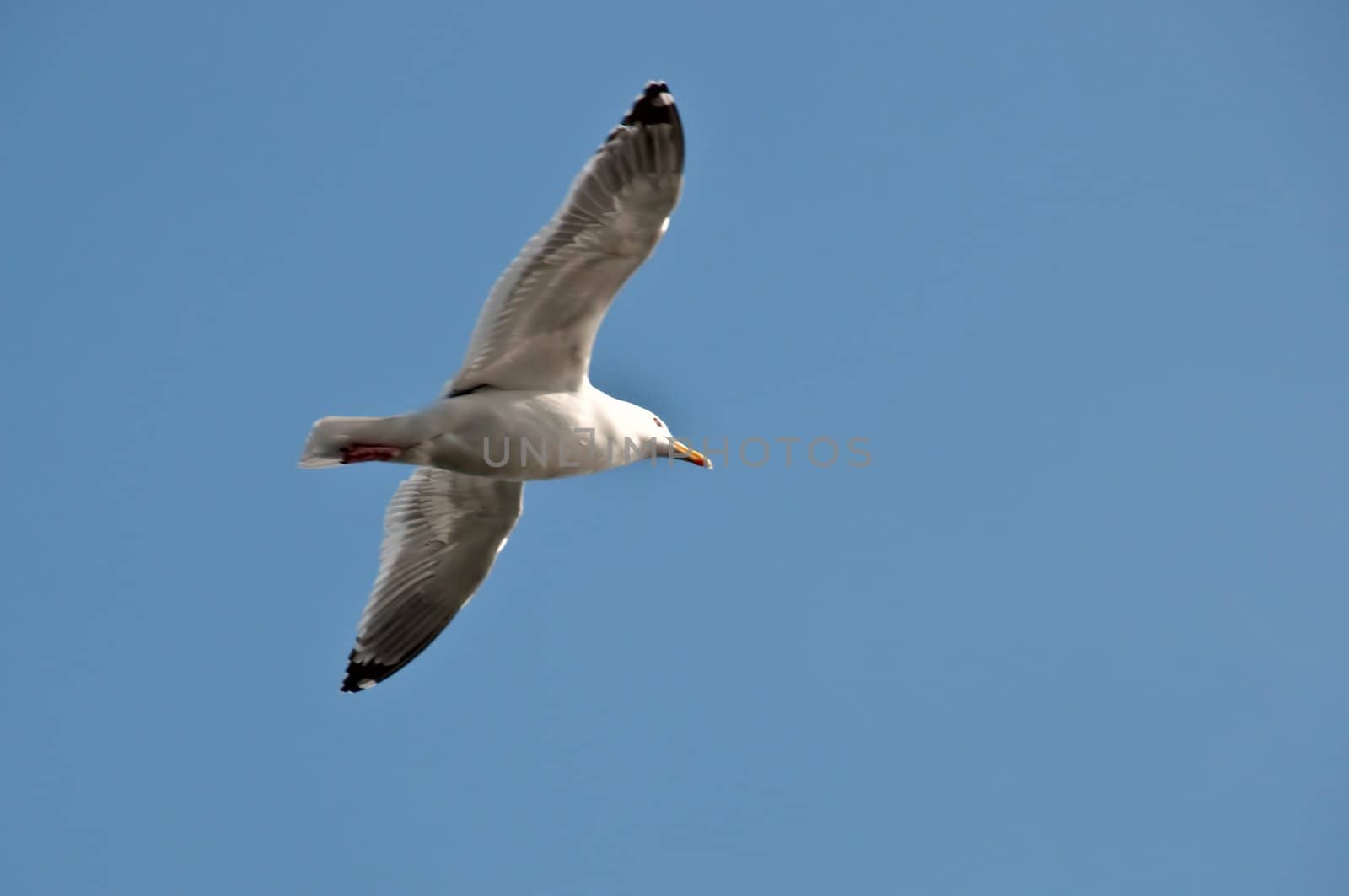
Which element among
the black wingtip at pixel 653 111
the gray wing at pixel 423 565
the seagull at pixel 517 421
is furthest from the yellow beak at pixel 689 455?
the black wingtip at pixel 653 111

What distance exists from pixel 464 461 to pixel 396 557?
Answer: 1.45 metres

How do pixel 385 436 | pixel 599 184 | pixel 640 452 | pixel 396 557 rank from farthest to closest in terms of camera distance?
pixel 396 557 → pixel 640 452 → pixel 385 436 → pixel 599 184

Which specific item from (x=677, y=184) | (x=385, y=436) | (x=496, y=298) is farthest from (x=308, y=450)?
(x=677, y=184)

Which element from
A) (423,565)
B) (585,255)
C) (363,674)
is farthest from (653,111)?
(363,674)

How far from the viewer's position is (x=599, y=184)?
7.64 m

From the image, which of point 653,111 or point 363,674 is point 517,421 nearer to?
point 653,111

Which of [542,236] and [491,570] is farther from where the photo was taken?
[491,570]

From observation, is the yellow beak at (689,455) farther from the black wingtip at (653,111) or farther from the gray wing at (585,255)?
the black wingtip at (653,111)

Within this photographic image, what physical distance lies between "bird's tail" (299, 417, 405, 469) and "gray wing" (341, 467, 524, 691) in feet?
4.21

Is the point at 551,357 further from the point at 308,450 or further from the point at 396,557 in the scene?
the point at 396,557

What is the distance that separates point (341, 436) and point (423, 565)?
1641 mm

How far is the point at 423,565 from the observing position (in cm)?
954

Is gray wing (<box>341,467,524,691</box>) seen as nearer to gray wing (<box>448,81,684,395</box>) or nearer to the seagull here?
the seagull

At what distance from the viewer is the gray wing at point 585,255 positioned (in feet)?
25.1
